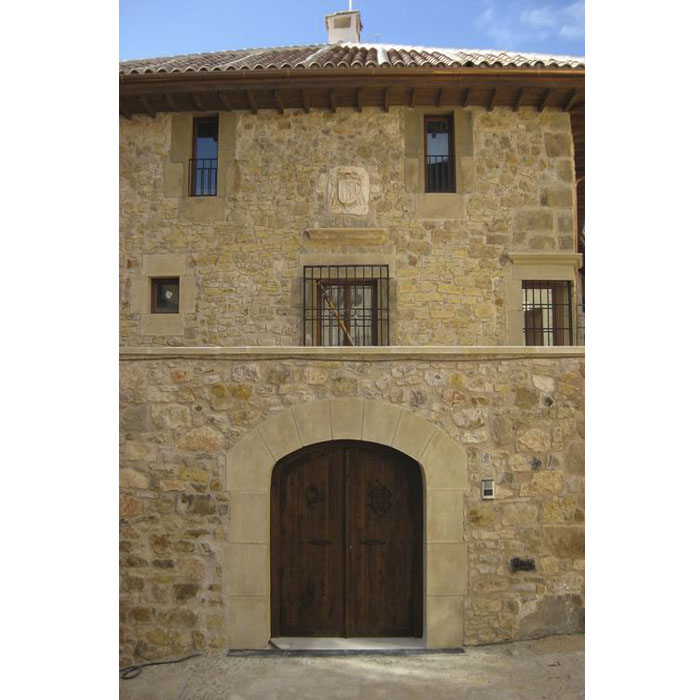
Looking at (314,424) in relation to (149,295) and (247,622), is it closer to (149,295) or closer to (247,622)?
(247,622)

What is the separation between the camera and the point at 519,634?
475cm

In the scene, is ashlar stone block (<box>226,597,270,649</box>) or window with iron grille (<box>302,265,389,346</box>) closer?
ashlar stone block (<box>226,597,270,649</box>)

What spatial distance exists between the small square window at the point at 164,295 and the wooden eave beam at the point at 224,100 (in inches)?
104

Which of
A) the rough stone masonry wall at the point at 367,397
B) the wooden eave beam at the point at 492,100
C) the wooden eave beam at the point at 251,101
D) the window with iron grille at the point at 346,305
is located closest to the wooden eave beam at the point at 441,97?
the wooden eave beam at the point at 492,100

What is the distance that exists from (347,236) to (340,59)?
2728 mm

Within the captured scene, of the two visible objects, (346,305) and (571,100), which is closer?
(571,100)

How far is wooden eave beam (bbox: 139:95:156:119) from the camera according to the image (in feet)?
26.2

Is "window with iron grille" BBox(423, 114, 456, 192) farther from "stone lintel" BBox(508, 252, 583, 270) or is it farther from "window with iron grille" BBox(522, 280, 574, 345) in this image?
"window with iron grille" BBox(522, 280, 574, 345)

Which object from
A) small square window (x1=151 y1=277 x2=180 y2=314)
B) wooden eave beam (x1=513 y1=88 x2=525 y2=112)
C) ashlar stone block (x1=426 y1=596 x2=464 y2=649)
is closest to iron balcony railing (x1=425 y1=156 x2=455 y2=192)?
wooden eave beam (x1=513 y1=88 x2=525 y2=112)

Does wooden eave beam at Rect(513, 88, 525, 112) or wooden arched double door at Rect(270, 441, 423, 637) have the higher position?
wooden eave beam at Rect(513, 88, 525, 112)

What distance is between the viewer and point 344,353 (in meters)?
4.89

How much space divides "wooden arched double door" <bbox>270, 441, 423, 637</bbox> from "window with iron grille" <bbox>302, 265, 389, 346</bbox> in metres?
3.14

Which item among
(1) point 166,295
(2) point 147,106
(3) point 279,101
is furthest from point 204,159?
(1) point 166,295
